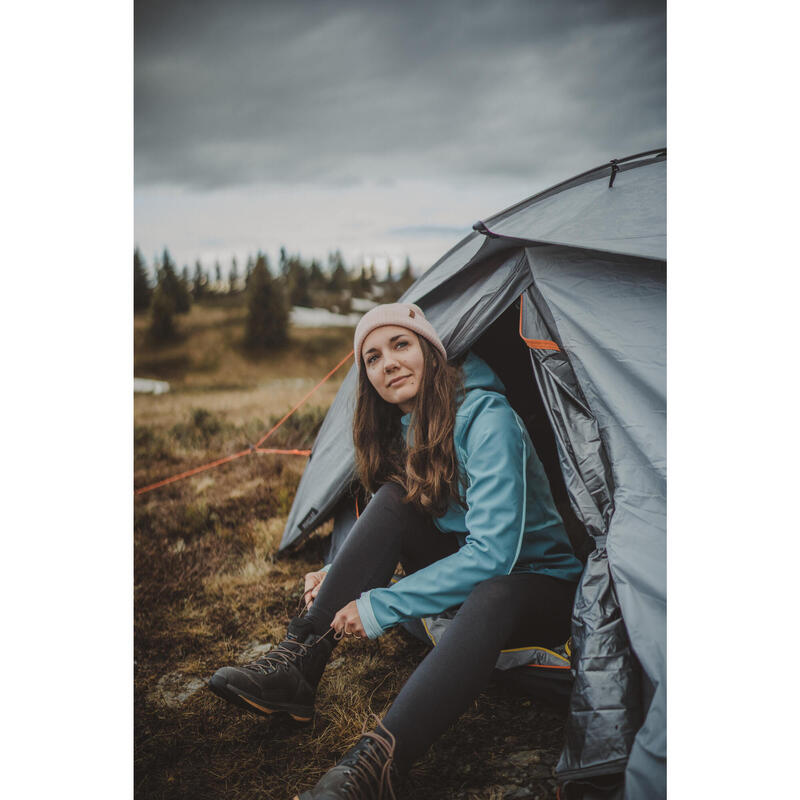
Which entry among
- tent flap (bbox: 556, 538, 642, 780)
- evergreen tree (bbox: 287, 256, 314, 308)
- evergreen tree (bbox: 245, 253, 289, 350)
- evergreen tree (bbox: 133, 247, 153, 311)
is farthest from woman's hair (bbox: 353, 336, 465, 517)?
evergreen tree (bbox: 287, 256, 314, 308)

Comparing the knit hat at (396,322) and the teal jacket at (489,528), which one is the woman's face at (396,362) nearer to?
the knit hat at (396,322)

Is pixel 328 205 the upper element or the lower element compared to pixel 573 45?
upper

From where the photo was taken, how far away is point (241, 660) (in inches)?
63.9

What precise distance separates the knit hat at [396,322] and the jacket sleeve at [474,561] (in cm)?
38

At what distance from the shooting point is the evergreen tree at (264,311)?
4984 mm

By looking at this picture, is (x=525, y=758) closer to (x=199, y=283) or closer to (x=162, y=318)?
(x=162, y=318)

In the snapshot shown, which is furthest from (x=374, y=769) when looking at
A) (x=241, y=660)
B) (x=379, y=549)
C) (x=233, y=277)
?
(x=233, y=277)

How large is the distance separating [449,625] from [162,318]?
332 cm

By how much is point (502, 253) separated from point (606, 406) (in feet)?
1.70

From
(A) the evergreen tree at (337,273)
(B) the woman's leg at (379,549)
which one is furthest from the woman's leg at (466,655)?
(A) the evergreen tree at (337,273)
